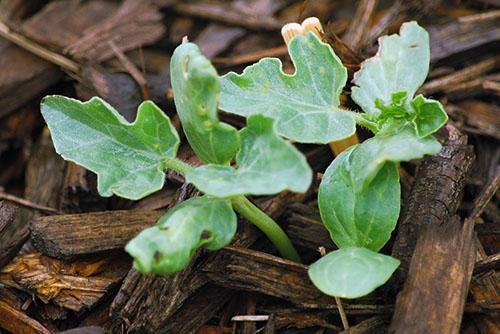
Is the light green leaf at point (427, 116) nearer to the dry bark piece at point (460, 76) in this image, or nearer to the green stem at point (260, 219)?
the green stem at point (260, 219)

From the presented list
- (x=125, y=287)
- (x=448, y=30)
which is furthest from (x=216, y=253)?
(x=448, y=30)

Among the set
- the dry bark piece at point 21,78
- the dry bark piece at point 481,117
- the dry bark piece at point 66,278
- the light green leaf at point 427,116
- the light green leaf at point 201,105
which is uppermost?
the dry bark piece at point 481,117

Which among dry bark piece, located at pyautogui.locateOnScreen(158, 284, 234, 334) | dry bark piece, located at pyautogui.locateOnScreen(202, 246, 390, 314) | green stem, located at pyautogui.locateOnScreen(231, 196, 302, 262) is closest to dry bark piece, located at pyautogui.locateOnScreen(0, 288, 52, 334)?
dry bark piece, located at pyautogui.locateOnScreen(158, 284, 234, 334)

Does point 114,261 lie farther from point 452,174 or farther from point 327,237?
point 452,174

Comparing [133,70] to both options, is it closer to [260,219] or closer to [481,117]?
[260,219]

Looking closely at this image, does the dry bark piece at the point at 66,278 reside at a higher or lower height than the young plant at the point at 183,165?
lower

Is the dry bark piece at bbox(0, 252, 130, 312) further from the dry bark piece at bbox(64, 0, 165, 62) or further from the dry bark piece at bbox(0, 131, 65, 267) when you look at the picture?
the dry bark piece at bbox(64, 0, 165, 62)

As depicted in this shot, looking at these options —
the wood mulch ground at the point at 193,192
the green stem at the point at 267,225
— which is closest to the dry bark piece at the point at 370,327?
the wood mulch ground at the point at 193,192
